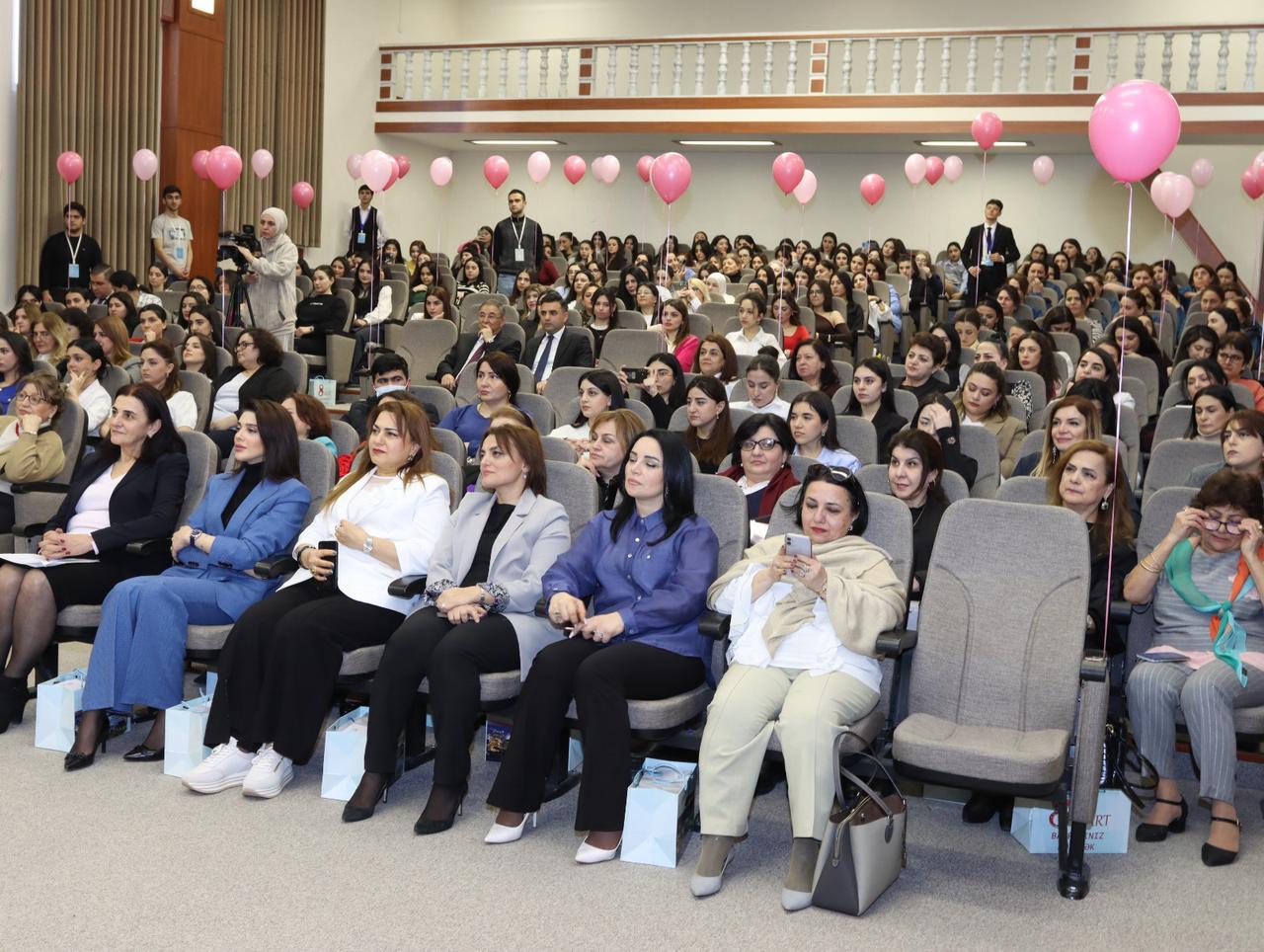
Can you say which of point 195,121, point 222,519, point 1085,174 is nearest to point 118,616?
point 222,519

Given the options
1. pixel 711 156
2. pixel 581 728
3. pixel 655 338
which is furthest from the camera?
pixel 711 156

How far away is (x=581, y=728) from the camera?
317 centimetres

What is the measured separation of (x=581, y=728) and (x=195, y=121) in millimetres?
10956

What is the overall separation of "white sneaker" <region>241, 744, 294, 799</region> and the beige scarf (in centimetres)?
121

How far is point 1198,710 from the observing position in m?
3.21

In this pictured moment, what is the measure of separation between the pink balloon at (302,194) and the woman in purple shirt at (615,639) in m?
11.7

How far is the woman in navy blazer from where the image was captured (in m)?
3.80

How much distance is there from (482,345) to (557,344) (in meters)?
0.47

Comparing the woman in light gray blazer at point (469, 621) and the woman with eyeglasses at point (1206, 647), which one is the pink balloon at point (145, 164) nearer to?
the woman in light gray blazer at point (469, 621)

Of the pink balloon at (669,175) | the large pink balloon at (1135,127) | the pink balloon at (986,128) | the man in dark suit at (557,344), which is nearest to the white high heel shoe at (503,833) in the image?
the large pink balloon at (1135,127)

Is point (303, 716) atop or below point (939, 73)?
below

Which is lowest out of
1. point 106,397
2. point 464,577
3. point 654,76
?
point 464,577

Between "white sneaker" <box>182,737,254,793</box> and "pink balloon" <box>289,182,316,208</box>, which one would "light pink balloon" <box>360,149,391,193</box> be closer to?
"pink balloon" <box>289,182,316,208</box>

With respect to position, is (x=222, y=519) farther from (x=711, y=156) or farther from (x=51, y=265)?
(x=711, y=156)
